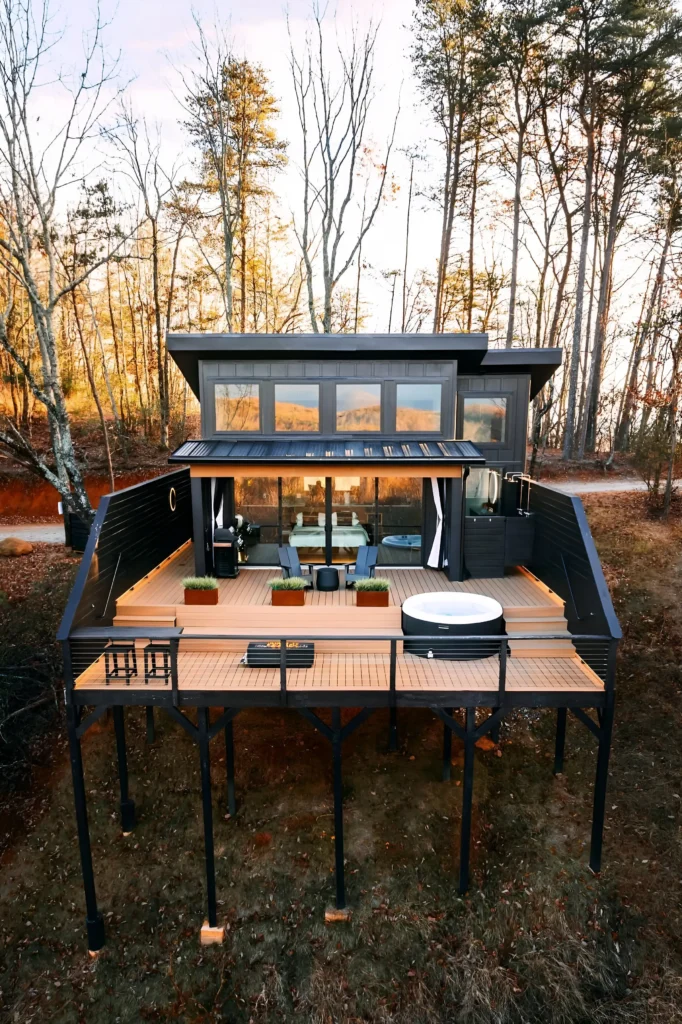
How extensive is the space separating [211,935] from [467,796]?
13.9 ft

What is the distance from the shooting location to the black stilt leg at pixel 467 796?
6.96 meters

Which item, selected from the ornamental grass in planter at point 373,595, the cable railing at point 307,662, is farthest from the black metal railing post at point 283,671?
the ornamental grass in planter at point 373,595

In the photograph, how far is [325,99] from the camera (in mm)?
20109

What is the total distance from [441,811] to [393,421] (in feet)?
25.2

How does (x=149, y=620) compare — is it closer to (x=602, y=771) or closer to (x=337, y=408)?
(x=337, y=408)

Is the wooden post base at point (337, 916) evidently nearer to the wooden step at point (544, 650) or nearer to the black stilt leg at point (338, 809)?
the black stilt leg at point (338, 809)

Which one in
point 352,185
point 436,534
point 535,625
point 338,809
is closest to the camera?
point 338,809

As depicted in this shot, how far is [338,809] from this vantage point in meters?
7.27

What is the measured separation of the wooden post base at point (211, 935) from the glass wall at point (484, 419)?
1033cm

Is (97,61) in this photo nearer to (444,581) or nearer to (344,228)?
(344,228)

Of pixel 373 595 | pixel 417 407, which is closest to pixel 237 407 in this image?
pixel 417 407

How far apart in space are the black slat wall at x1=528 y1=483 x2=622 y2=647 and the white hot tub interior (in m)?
1.32

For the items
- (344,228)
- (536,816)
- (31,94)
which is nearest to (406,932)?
(536,816)

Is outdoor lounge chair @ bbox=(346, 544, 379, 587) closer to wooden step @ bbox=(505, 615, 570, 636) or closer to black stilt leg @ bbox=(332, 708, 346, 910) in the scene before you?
wooden step @ bbox=(505, 615, 570, 636)
